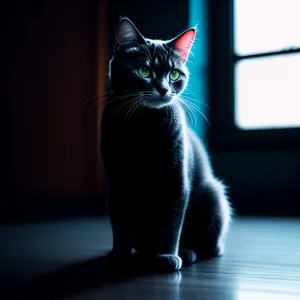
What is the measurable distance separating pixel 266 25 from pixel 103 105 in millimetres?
1164

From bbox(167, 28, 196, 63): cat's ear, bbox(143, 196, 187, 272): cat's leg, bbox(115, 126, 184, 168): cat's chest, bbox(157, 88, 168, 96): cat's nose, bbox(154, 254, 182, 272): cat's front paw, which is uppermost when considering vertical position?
bbox(167, 28, 196, 63): cat's ear

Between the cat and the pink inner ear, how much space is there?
27mm

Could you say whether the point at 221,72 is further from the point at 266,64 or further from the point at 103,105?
the point at 103,105

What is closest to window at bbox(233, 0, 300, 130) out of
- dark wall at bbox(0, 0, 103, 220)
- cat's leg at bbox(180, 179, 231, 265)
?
dark wall at bbox(0, 0, 103, 220)

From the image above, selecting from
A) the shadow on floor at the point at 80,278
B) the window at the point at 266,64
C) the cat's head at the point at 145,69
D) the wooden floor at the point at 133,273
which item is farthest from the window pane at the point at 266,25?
the shadow on floor at the point at 80,278

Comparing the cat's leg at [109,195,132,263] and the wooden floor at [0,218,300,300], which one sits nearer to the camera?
the wooden floor at [0,218,300,300]

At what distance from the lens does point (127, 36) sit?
1041 mm

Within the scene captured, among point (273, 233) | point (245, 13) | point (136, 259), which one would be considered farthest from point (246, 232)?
point (245, 13)

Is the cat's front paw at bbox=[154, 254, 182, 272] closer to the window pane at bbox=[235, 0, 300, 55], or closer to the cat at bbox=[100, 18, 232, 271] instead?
the cat at bbox=[100, 18, 232, 271]

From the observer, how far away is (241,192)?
2.32 meters

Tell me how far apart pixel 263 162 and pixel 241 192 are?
0.74 ft

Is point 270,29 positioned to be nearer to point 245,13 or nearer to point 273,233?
point 245,13

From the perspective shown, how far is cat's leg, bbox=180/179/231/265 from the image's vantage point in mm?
1117

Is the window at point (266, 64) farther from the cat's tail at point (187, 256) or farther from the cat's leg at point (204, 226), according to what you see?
the cat's tail at point (187, 256)
